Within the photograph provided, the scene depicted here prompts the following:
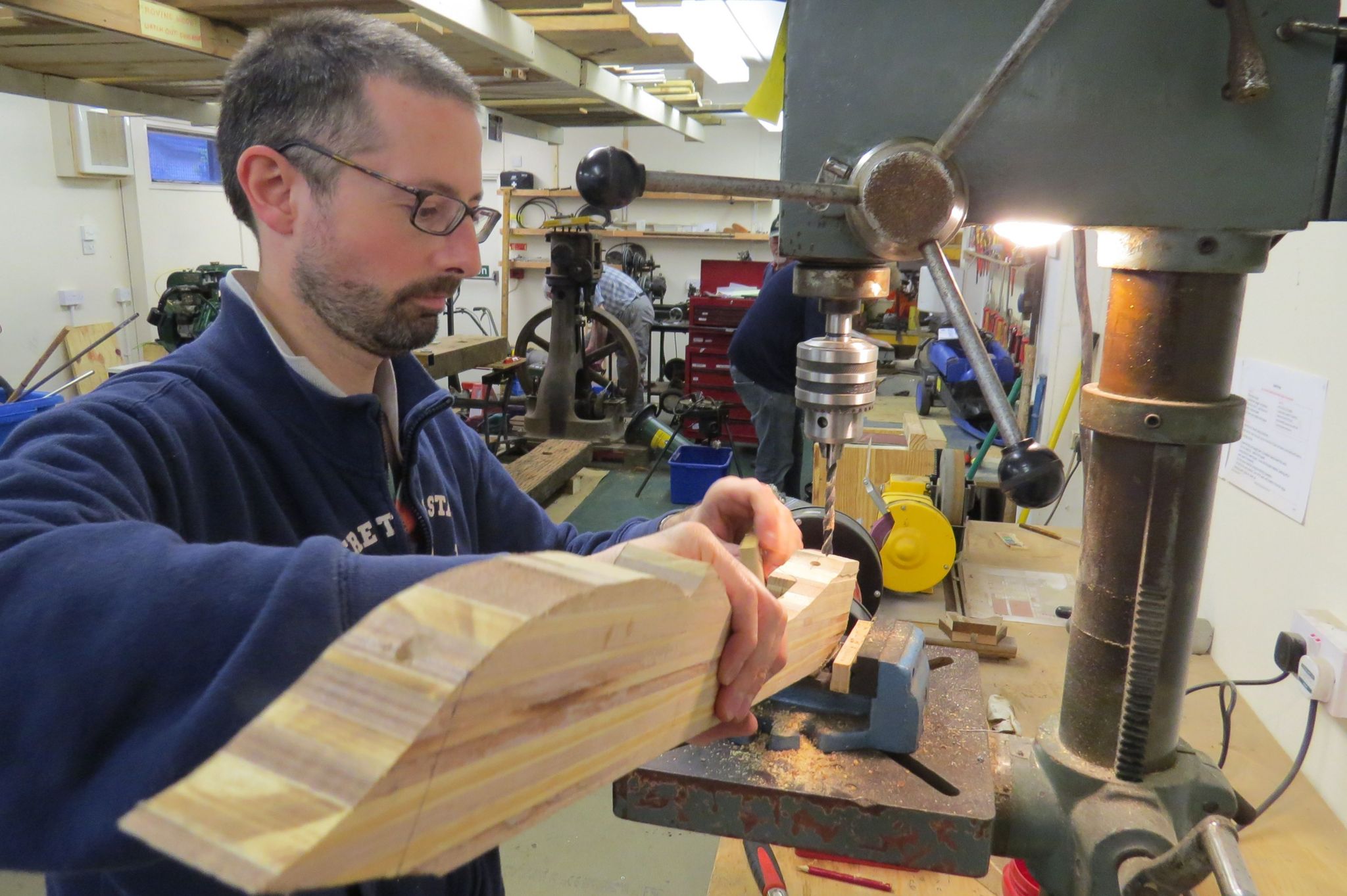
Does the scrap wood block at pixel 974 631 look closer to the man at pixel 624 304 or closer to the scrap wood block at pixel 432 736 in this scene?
the scrap wood block at pixel 432 736

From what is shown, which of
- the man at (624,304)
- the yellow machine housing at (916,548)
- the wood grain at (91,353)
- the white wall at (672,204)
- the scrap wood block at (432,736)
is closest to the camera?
the scrap wood block at (432,736)

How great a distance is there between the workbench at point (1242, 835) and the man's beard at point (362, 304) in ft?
2.82

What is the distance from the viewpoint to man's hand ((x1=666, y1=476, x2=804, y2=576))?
90 cm

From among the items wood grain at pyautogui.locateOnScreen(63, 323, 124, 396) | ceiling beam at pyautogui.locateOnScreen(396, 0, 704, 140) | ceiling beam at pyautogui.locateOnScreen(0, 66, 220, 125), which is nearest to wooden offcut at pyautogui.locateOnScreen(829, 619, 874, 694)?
ceiling beam at pyautogui.locateOnScreen(396, 0, 704, 140)

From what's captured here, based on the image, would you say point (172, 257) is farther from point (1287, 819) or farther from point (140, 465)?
point (1287, 819)

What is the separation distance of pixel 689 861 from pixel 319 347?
1.78m

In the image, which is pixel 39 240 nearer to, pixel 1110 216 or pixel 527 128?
pixel 527 128

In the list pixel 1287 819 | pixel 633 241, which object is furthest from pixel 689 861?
pixel 633 241

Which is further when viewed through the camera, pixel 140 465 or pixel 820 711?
pixel 820 711

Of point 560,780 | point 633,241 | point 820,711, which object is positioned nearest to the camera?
point 560,780

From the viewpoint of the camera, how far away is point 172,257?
6.08m

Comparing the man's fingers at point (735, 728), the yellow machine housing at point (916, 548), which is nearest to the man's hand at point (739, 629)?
the man's fingers at point (735, 728)

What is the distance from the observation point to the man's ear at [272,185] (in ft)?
2.94

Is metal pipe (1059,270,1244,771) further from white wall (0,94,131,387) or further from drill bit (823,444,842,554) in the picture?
white wall (0,94,131,387)
